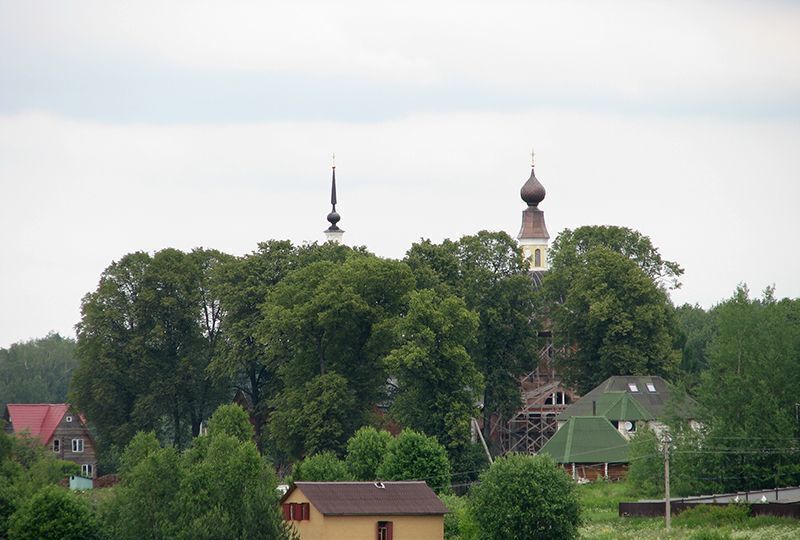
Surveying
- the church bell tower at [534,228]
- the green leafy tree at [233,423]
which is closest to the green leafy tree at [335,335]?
the green leafy tree at [233,423]

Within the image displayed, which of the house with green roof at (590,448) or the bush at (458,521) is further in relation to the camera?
the house with green roof at (590,448)

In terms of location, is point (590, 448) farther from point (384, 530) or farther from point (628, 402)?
point (384, 530)

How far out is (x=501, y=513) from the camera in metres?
69.9

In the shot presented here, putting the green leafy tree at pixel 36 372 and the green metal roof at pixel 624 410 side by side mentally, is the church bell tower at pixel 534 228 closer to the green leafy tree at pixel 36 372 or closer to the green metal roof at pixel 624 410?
the green metal roof at pixel 624 410

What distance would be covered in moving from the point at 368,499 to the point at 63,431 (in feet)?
146

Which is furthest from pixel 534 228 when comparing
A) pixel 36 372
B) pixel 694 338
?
pixel 36 372

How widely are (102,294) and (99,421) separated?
6923mm

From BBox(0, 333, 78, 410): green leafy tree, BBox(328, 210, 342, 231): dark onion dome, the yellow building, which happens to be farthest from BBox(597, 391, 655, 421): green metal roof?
BBox(0, 333, 78, 410): green leafy tree

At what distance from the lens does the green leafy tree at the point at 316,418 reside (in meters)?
93.2

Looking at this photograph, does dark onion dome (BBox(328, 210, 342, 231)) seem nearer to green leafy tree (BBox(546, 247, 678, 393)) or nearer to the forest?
the forest

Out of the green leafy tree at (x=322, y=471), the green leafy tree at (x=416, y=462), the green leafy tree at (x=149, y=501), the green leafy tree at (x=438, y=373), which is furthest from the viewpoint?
the green leafy tree at (x=438, y=373)

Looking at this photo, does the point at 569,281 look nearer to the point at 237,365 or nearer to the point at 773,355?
the point at 237,365

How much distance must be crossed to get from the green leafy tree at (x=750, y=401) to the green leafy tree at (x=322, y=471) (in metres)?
13.6

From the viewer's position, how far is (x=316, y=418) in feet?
306
